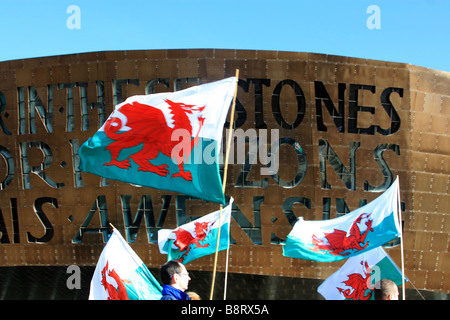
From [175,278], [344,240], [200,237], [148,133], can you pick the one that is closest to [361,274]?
[344,240]

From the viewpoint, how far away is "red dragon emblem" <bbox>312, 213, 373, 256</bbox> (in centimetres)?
1143

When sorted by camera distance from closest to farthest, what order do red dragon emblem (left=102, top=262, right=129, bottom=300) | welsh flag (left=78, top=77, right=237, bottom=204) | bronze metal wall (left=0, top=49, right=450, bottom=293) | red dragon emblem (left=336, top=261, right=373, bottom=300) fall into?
welsh flag (left=78, top=77, right=237, bottom=204) → red dragon emblem (left=102, top=262, right=129, bottom=300) → red dragon emblem (left=336, top=261, right=373, bottom=300) → bronze metal wall (left=0, top=49, right=450, bottom=293)

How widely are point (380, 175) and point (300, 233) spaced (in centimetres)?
665

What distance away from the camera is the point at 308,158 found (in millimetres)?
17609

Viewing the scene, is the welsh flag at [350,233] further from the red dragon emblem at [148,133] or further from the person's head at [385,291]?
the person's head at [385,291]

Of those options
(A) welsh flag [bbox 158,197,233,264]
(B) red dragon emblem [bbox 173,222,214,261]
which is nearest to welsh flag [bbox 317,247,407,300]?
(A) welsh flag [bbox 158,197,233,264]

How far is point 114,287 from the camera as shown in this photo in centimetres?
989

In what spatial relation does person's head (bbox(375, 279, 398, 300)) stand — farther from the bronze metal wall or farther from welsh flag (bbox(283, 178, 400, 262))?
the bronze metal wall

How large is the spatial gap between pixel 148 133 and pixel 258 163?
944 centimetres

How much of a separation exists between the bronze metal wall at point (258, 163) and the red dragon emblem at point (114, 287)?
7.47 metres

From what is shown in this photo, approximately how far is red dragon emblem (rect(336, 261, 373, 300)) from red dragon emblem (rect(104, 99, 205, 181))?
208 inches

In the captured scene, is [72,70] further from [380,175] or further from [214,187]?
[214,187]

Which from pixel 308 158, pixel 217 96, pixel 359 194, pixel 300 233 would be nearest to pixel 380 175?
pixel 359 194

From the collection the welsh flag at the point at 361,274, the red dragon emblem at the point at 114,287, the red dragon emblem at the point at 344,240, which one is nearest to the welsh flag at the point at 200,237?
the red dragon emblem at the point at 344,240
